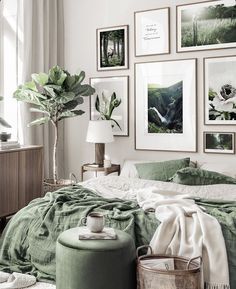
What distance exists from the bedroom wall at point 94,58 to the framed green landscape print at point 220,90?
0.27 ft

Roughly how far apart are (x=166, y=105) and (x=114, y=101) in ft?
2.27

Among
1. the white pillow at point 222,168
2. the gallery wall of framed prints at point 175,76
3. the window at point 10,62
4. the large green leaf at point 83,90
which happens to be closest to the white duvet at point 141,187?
the white pillow at point 222,168

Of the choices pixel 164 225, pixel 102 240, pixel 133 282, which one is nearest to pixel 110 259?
pixel 102 240

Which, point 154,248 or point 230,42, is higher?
point 230,42

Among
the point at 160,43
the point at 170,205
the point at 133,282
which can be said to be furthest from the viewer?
the point at 160,43

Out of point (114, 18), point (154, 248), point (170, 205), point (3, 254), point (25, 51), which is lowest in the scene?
point (3, 254)

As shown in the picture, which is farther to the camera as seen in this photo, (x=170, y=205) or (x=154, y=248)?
(x=170, y=205)

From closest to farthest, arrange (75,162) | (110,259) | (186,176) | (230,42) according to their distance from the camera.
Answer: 1. (110,259)
2. (186,176)
3. (230,42)
4. (75,162)

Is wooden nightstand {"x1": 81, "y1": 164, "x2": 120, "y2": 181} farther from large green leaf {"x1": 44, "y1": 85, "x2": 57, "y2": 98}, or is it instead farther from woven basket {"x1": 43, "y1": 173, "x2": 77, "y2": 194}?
large green leaf {"x1": 44, "y1": 85, "x2": 57, "y2": 98}

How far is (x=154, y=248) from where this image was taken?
2490mm

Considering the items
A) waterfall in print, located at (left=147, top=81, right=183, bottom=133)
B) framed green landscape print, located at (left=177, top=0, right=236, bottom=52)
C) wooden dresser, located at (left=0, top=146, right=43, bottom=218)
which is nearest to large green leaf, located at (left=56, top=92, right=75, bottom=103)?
wooden dresser, located at (left=0, top=146, right=43, bottom=218)

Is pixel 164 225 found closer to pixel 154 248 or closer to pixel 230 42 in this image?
pixel 154 248

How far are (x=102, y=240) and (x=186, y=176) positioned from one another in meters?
1.80

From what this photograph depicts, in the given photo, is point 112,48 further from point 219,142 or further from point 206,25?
point 219,142
